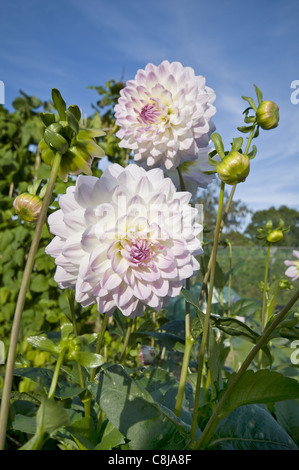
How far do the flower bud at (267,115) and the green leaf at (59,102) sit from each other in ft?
1.29

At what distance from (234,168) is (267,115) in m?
0.23

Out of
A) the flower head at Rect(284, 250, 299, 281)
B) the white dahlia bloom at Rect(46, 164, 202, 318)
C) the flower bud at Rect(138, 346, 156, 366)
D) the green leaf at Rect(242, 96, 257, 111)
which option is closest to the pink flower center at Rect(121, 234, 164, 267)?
the white dahlia bloom at Rect(46, 164, 202, 318)

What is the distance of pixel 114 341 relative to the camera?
6.75 feet

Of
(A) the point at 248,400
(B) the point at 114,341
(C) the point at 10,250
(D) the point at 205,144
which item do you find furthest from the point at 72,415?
(C) the point at 10,250

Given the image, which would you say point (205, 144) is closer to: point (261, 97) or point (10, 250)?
point (261, 97)

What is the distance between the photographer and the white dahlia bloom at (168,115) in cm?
73

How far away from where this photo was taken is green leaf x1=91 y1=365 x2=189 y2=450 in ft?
1.78

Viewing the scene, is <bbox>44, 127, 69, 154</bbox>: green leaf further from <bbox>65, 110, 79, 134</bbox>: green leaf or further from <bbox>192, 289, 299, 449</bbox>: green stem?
<bbox>192, 289, 299, 449</bbox>: green stem

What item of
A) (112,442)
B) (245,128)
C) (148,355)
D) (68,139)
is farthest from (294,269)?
(68,139)

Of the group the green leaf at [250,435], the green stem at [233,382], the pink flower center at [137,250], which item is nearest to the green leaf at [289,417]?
the green leaf at [250,435]

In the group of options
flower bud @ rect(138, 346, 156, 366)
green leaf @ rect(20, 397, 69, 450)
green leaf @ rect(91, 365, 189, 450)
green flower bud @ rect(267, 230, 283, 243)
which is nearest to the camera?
green leaf @ rect(20, 397, 69, 450)

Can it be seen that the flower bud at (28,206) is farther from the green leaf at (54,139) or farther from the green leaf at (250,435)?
the green leaf at (250,435)

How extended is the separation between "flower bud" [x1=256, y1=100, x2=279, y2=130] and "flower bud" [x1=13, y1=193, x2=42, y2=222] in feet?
1.35
